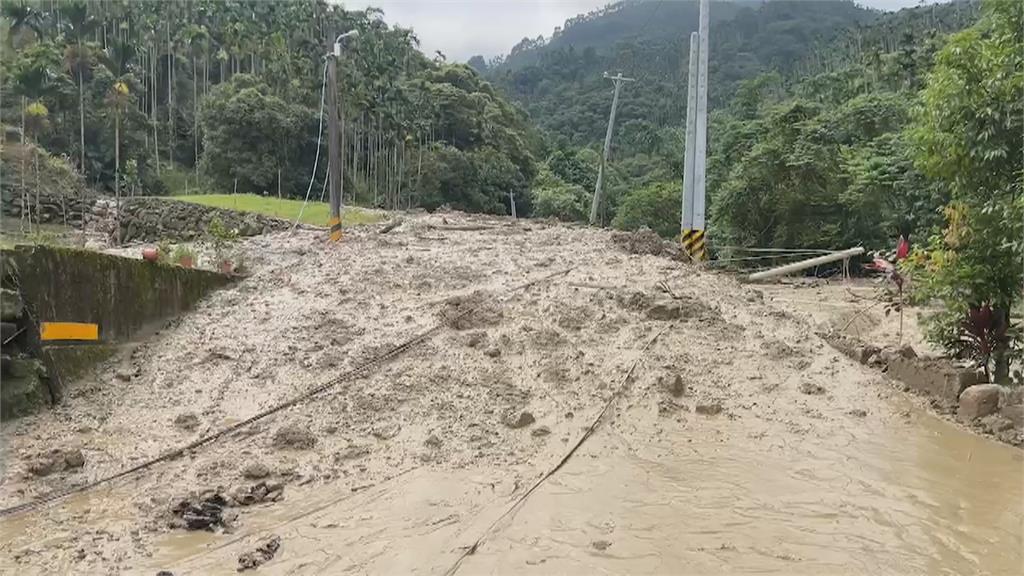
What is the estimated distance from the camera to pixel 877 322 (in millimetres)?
12367

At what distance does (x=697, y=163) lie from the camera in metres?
14.4

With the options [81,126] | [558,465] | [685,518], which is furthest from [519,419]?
[81,126]

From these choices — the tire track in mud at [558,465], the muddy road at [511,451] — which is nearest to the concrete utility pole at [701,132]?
the muddy road at [511,451]

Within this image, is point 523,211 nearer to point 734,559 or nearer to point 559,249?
point 559,249

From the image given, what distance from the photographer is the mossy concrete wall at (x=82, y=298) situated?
6887 millimetres

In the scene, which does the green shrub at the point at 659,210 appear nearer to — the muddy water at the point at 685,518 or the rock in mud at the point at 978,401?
the rock in mud at the point at 978,401

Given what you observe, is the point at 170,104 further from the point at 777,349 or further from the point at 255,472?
the point at 255,472

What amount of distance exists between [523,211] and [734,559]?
3985 cm

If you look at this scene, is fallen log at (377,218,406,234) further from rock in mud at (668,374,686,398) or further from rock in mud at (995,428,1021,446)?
rock in mud at (995,428,1021,446)

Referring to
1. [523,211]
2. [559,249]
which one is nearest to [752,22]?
[523,211]

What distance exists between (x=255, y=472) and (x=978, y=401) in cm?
613

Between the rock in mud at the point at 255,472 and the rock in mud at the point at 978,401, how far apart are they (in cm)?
598

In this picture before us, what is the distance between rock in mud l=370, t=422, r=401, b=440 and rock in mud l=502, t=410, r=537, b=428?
925 mm

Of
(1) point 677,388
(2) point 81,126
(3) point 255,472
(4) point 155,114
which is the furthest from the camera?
(4) point 155,114
